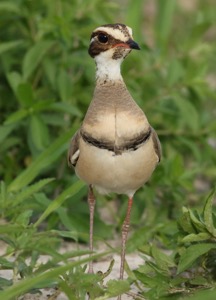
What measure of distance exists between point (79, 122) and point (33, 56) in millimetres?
497

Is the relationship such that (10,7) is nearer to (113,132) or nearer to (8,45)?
(8,45)

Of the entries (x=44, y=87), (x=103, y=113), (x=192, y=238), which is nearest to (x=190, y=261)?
(x=192, y=238)

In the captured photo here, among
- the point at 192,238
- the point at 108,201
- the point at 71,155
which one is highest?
the point at 71,155

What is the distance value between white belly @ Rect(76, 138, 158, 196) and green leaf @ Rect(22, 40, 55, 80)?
136 centimetres

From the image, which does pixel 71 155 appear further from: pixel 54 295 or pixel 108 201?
pixel 108 201

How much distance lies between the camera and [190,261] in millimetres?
3621

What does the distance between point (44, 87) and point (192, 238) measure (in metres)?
1.98

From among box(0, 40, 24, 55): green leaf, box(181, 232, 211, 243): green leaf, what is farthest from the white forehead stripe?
box(0, 40, 24, 55): green leaf

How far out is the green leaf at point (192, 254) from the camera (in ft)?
11.9

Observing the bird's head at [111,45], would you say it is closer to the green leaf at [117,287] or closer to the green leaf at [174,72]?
the green leaf at [117,287]

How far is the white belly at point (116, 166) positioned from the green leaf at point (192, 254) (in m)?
0.39

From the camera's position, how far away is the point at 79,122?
208 inches

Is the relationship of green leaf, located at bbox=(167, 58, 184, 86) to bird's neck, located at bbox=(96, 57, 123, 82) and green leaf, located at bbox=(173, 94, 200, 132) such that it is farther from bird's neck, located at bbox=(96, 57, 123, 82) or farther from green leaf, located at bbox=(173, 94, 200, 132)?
bird's neck, located at bbox=(96, 57, 123, 82)

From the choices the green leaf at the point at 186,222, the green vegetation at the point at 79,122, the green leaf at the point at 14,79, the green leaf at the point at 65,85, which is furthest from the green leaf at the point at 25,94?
the green leaf at the point at 186,222
